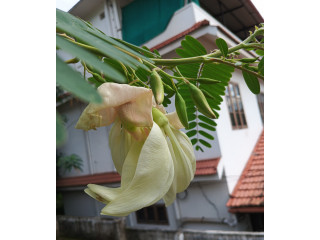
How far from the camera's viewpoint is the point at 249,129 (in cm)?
368

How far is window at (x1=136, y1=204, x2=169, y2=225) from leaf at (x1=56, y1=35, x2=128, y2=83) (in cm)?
376

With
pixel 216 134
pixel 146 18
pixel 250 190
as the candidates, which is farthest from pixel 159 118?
pixel 146 18

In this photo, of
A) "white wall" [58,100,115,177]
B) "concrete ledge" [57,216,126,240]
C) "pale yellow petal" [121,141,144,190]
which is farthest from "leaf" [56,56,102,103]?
"white wall" [58,100,115,177]

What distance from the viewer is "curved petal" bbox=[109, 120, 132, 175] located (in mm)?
246

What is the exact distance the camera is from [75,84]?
118mm

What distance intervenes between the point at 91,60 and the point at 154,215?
4.09m

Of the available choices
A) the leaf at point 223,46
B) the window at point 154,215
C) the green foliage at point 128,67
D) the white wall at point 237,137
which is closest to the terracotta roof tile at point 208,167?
the white wall at point 237,137

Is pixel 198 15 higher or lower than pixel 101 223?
higher

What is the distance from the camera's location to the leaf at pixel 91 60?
14cm
